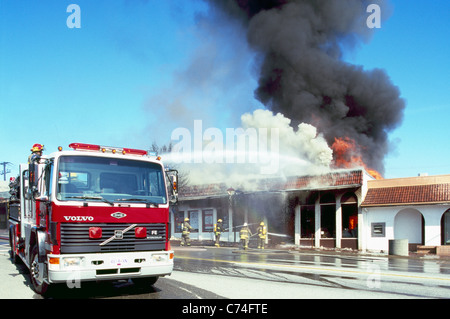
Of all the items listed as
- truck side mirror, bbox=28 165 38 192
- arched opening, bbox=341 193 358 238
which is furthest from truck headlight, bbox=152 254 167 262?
arched opening, bbox=341 193 358 238

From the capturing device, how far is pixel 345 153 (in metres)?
32.3

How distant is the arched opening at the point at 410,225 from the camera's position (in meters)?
21.3

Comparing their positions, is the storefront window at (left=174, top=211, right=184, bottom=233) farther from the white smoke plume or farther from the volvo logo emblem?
the volvo logo emblem

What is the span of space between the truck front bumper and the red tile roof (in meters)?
17.1

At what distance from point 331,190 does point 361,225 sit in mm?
2558

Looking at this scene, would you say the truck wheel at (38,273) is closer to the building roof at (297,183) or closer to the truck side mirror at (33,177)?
the truck side mirror at (33,177)

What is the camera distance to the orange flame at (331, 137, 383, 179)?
3059cm

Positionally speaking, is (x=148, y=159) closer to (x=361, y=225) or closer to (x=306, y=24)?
(x=361, y=225)

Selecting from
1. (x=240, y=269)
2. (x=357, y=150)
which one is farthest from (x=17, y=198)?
(x=357, y=150)

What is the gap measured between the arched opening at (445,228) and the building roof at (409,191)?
97 centimetres

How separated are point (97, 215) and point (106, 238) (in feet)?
1.33

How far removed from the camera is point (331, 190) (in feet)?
78.2

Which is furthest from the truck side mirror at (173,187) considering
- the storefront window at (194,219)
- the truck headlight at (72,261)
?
the storefront window at (194,219)

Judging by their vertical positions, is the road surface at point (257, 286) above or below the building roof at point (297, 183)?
below
